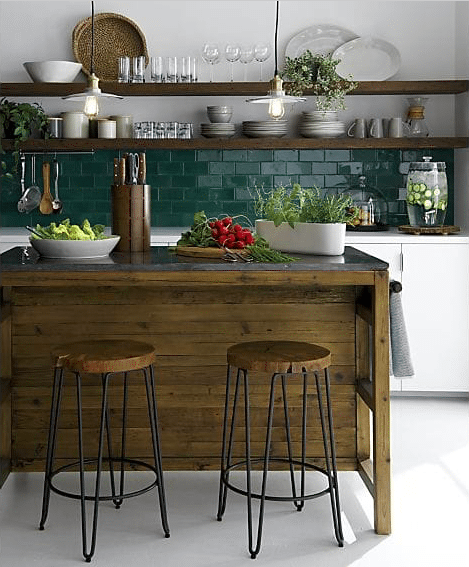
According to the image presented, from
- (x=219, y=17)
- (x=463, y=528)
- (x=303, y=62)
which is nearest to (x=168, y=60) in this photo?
(x=219, y=17)

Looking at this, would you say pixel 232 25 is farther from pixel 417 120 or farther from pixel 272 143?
pixel 417 120

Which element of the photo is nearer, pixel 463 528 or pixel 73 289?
pixel 463 528

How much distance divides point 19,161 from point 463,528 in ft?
13.6

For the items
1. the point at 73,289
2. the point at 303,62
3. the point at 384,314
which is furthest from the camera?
the point at 303,62

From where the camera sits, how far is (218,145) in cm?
609

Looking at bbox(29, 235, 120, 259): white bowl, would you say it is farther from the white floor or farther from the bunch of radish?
the white floor

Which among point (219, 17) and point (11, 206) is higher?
point (219, 17)

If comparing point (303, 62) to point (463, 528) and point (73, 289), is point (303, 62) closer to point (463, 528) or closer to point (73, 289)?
point (73, 289)

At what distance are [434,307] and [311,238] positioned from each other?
208 cm

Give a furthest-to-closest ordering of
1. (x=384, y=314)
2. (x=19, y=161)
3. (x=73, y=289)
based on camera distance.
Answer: (x=19, y=161), (x=73, y=289), (x=384, y=314)

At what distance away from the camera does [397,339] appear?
12.3 feet

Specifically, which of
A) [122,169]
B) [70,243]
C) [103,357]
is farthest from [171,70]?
[103,357]

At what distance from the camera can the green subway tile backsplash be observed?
645cm

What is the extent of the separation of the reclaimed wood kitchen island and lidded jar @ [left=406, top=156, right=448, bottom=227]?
197 centimetres
